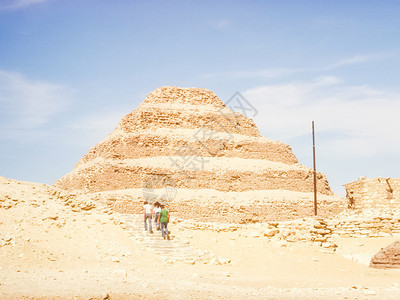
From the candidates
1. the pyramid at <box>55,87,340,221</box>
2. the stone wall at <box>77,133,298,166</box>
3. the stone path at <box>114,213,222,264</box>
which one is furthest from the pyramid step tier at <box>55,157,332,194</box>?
the stone path at <box>114,213,222,264</box>

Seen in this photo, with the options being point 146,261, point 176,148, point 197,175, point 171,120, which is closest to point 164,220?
point 146,261

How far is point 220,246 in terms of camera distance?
18.5 meters

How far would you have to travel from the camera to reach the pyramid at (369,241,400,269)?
15.5m

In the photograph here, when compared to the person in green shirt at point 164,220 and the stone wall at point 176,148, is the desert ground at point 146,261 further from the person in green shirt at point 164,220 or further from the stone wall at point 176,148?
the stone wall at point 176,148

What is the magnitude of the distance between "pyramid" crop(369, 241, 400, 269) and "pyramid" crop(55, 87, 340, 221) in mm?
16269

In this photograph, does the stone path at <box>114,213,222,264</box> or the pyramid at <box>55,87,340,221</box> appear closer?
the stone path at <box>114,213,222,264</box>

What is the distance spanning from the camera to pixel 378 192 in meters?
29.5

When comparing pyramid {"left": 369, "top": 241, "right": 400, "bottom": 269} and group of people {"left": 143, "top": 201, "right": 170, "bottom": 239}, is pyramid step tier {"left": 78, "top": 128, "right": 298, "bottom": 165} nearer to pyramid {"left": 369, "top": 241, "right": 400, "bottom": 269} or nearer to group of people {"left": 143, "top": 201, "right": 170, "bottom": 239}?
group of people {"left": 143, "top": 201, "right": 170, "bottom": 239}

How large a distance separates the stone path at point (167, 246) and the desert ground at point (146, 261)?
5 cm

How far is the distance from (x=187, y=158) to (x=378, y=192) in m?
13.6

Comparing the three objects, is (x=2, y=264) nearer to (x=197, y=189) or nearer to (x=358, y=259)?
(x=358, y=259)

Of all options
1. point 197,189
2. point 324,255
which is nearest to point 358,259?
point 324,255

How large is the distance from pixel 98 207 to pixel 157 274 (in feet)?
21.3

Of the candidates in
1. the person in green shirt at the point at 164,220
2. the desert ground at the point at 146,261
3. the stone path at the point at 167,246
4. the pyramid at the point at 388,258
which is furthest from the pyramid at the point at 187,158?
the pyramid at the point at 388,258
